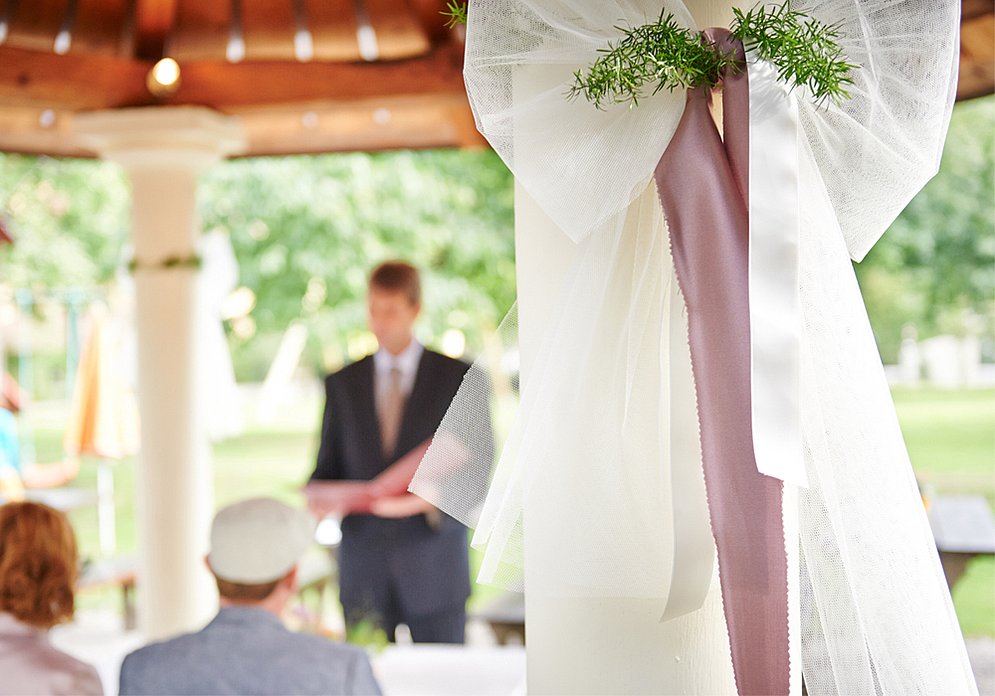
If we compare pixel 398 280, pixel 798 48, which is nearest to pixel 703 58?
pixel 798 48

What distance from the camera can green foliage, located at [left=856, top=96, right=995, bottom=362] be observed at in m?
14.7

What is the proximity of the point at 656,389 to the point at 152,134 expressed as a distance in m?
3.93

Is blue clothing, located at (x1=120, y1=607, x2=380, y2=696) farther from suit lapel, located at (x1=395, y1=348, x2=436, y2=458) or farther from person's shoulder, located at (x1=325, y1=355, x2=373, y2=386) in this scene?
person's shoulder, located at (x1=325, y1=355, x2=373, y2=386)

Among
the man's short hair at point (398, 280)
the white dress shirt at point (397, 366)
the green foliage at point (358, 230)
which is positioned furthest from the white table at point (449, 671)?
the green foliage at point (358, 230)

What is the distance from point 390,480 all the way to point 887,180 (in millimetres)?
2875

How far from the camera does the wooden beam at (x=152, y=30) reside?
516 cm

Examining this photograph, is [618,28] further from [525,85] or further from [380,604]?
[380,604]

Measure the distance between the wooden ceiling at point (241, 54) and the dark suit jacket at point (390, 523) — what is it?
1.34 m

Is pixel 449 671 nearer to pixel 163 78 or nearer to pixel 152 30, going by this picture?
pixel 163 78

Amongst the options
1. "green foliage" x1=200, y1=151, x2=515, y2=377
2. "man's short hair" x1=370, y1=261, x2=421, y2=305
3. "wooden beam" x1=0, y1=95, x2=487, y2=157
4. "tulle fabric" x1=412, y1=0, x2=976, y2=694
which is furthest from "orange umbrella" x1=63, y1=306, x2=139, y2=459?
"tulle fabric" x1=412, y1=0, x2=976, y2=694

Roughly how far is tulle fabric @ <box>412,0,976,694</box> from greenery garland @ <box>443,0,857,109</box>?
0.04 meters

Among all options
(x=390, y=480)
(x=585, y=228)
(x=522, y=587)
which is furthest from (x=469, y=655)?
(x=585, y=228)

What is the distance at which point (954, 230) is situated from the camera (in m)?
15.0

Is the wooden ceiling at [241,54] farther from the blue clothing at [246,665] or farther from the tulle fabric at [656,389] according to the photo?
the tulle fabric at [656,389]
